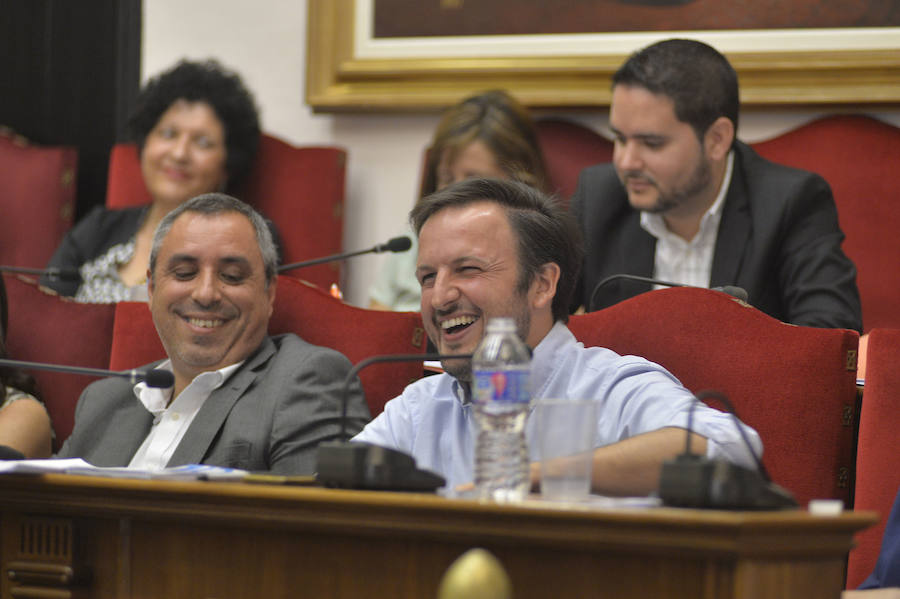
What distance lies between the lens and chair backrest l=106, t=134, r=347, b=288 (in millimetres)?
3414

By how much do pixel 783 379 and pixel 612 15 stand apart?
5.46 feet

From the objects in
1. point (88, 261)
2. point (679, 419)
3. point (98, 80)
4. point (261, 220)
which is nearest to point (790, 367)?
point (679, 419)

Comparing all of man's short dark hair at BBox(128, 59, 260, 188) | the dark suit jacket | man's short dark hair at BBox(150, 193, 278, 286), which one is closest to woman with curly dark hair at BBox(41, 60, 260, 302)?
man's short dark hair at BBox(128, 59, 260, 188)

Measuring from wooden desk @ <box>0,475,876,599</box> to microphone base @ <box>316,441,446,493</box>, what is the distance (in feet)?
0.11

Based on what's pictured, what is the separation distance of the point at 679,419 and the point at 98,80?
2.82 metres

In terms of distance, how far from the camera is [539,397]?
6.06 ft

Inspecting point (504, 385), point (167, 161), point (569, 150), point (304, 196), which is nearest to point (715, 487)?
point (504, 385)

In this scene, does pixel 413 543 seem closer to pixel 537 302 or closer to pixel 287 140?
pixel 537 302

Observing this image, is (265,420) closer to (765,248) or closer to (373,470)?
(373,470)

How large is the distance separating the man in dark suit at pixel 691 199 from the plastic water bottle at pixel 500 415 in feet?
4.02

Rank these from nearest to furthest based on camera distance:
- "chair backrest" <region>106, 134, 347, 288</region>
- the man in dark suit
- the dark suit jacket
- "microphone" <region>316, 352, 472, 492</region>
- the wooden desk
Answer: the wooden desk, "microphone" <region>316, 352, 472, 492</region>, the dark suit jacket, the man in dark suit, "chair backrest" <region>106, 134, 347, 288</region>

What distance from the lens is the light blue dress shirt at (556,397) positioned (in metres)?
1.69

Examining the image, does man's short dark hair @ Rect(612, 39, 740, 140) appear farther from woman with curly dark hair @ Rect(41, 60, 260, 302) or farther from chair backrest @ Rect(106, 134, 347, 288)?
woman with curly dark hair @ Rect(41, 60, 260, 302)

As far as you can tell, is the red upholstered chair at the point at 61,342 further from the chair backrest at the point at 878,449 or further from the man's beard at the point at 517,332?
the chair backrest at the point at 878,449
